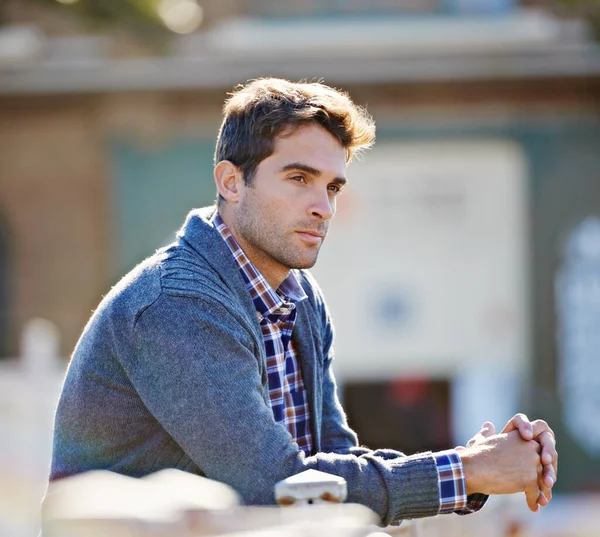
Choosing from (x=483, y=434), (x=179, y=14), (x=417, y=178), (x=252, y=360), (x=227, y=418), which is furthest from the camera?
(x=417, y=178)

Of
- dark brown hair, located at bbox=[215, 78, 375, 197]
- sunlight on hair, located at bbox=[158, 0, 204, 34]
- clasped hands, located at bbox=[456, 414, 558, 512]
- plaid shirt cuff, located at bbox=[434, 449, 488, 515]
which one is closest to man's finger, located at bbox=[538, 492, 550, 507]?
clasped hands, located at bbox=[456, 414, 558, 512]

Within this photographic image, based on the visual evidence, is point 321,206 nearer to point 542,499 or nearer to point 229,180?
point 229,180

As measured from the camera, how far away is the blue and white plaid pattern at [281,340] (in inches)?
121

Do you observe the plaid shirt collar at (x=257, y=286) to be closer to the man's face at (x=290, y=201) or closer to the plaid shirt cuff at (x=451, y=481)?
the man's face at (x=290, y=201)

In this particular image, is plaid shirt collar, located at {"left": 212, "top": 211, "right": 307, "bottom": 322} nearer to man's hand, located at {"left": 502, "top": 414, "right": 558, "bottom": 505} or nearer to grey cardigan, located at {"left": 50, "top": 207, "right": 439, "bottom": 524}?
grey cardigan, located at {"left": 50, "top": 207, "right": 439, "bottom": 524}

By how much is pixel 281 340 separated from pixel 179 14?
27.0 feet

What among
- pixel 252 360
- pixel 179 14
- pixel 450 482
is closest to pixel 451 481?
pixel 450 482

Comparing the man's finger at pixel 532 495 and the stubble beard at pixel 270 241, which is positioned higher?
the stubble beard at pixel 270 241

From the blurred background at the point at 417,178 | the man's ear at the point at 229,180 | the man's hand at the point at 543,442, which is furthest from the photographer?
the blurred background at the point at 417,178

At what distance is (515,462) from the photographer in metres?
2.82

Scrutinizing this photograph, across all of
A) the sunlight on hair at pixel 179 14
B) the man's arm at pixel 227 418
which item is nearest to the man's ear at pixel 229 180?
the man's arm at pixel 227 418

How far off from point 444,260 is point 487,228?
52cm

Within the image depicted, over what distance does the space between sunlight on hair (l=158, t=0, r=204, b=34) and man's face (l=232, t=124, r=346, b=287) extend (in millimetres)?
7673

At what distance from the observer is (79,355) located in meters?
2.91
